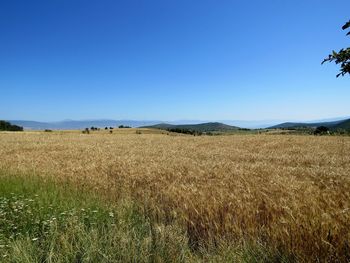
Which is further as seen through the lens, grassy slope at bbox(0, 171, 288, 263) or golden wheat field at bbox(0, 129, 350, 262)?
golden wheat field at bbox(0, 129, 350, 262)

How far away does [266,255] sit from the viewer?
354cm

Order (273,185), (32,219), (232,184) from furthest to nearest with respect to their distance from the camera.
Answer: (232,184), (273,185), (32,219)

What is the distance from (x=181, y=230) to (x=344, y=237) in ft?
6.65

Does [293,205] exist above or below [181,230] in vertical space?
above

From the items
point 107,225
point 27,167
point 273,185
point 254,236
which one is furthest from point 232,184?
point 27,167

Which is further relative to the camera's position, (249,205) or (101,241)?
(249,205)

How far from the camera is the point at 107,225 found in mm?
4738

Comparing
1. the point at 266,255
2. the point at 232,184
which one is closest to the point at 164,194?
the point at 232,184

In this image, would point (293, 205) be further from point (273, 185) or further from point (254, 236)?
point (273, 185)

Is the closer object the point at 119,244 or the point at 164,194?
the point at 119,244

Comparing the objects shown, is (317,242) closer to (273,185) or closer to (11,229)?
(273,185)

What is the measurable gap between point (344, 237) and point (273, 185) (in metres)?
2.57

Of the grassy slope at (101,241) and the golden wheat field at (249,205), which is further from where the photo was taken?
the golden wheat field at (249,205)

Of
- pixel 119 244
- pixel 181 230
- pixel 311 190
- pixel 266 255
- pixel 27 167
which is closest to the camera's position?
pixel 266 255
